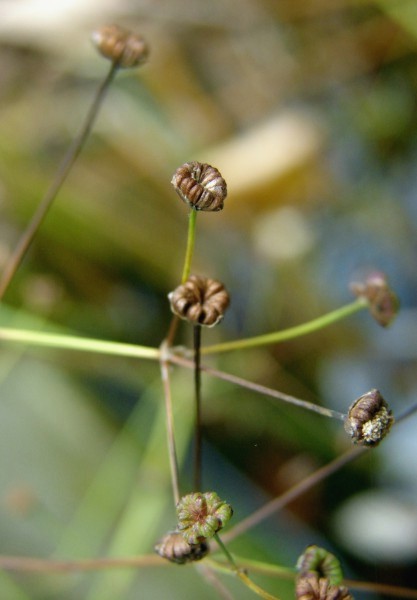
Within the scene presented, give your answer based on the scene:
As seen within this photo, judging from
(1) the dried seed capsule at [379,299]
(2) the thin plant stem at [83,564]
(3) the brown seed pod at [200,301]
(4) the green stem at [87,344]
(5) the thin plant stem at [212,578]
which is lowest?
(5) the thin plant stem at [212,578]

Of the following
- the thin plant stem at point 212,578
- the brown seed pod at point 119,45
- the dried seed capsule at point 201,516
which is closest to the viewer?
the dried seed capsule at point 201,516

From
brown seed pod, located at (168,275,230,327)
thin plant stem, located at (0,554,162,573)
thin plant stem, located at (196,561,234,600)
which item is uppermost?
brown seed pod, located at (168,275,230,327)

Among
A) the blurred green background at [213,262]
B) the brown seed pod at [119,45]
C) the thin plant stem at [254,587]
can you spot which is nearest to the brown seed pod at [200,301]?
the thin plant stem at [254,587]

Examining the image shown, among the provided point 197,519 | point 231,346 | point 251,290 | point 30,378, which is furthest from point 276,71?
point 197,519

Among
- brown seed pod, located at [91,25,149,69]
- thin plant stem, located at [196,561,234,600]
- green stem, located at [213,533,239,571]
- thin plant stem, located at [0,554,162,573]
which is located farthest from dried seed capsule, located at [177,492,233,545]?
brown seed pod, located at [91,25,149,69]

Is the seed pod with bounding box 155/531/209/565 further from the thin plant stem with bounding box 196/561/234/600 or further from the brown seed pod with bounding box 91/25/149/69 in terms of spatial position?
the brown seed pod with bounding box 91/25/149/69

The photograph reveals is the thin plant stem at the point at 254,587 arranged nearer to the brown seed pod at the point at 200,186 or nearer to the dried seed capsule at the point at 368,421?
the dried seed capsule at the point at 368,421
